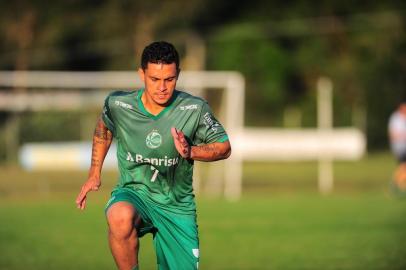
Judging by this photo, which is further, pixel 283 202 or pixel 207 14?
pixel 207 14

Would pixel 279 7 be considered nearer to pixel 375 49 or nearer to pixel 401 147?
pixel 375 49

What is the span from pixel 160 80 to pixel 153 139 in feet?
1.51

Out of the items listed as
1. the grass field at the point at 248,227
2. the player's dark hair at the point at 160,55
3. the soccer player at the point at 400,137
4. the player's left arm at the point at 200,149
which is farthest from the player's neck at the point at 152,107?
the soccer player at the point at 400,137

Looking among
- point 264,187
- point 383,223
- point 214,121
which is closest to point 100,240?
point 383,223

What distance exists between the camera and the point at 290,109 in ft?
166

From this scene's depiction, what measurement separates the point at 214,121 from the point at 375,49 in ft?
149

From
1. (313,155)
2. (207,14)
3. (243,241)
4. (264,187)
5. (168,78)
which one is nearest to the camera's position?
(168,78)

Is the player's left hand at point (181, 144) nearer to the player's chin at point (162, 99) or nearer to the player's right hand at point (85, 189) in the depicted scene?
the player's chin at point (162, 99)

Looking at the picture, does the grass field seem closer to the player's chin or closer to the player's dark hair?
the player's chin

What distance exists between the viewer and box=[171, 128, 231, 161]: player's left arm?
664cm

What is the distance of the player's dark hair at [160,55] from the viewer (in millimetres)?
6953

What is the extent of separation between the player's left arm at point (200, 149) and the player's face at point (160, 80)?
35 centimetres

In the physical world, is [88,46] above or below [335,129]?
above

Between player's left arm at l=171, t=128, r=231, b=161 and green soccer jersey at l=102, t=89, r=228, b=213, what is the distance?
84mm
